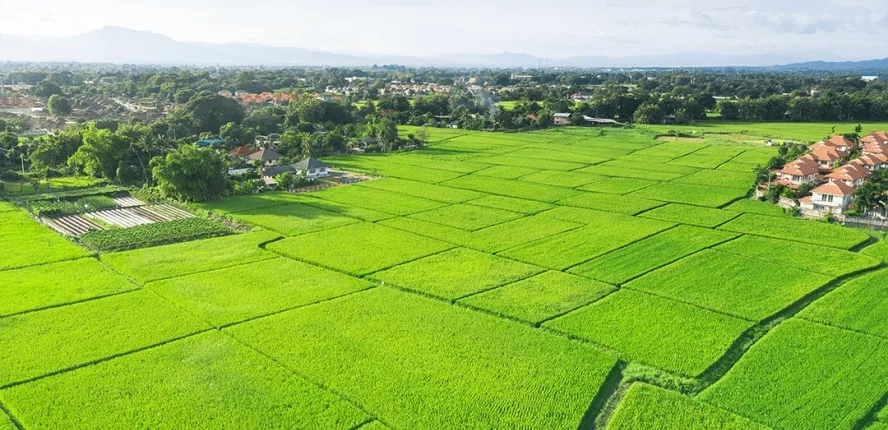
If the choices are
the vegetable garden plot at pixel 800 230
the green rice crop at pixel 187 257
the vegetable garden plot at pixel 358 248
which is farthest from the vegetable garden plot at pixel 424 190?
the vegetable garden plot at pixel 800 230

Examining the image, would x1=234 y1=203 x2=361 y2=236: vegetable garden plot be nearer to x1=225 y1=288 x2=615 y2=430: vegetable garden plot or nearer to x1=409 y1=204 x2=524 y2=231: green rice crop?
x1=409 y1=204 x2=524 y2=231: green rice crop

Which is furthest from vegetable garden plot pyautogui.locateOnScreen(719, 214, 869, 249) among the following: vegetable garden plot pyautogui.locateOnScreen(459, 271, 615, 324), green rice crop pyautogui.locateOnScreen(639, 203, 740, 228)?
vegetable garden plot pyautogui.locateOnScreen(459, 271, 615, 324)

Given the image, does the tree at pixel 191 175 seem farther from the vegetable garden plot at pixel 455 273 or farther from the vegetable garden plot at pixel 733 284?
the vegetable garden plot at pixel 733 284

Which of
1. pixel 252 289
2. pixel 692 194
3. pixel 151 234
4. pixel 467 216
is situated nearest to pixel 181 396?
pixel 252 289

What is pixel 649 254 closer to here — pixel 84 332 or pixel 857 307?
pixel 857 307

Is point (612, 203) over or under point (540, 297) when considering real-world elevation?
over

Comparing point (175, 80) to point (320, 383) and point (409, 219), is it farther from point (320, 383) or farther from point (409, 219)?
point (320, 383)
